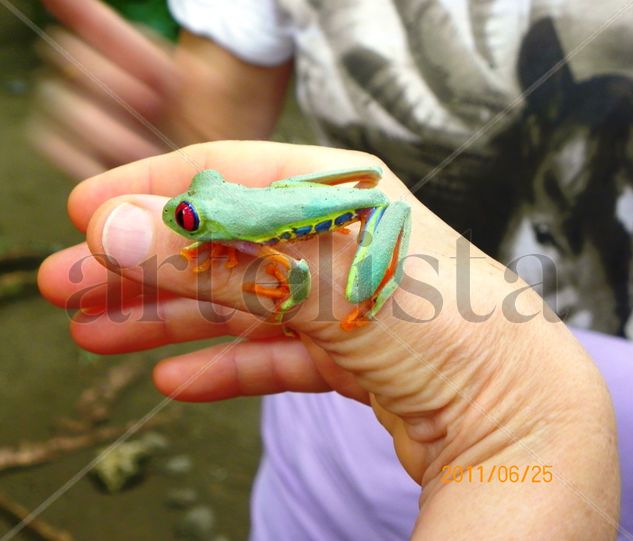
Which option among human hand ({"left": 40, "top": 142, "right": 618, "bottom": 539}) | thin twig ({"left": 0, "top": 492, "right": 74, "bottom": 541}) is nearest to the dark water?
thin twig ({"left": 0, "top": 492, "right": 74, "bottom": 541})

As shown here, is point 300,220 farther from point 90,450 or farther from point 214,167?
point 90,450

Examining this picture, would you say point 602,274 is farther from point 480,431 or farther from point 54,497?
point 54,497

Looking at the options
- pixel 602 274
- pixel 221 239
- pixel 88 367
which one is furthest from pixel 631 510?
pixel 88 367

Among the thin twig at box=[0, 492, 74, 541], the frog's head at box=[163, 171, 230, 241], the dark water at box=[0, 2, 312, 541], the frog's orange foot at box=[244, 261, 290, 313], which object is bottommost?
the dark water at box=[0, 2, 312, 541]

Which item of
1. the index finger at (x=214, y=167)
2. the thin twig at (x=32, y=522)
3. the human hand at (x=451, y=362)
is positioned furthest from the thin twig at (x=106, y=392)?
the human hand at (x=451, y=362)

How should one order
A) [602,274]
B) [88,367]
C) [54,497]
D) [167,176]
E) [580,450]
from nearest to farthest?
[580,450], [167,176], [602,274], [54,497], [88,367]

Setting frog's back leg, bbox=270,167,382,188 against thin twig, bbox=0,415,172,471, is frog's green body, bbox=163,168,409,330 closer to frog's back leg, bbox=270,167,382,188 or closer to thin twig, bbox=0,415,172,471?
frog's back leg, bbox=270,167,382,188
